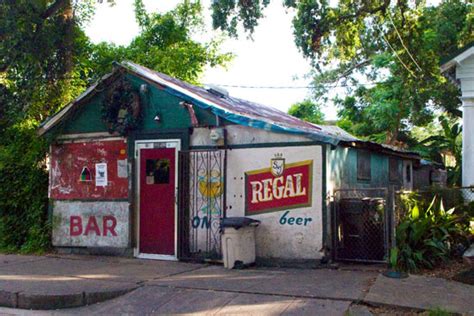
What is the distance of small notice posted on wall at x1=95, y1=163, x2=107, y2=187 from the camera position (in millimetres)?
10880

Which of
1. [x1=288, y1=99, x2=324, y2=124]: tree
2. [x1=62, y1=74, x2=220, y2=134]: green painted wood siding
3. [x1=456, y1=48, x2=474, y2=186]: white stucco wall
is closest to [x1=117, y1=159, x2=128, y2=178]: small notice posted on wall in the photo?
[x1=62, y1=74, x2=220, y2=134]: green painted wood siding

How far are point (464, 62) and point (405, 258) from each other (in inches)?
233

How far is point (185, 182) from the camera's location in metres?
9.98

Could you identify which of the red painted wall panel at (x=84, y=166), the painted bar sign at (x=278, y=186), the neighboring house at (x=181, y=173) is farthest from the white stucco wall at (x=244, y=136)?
the red painted wall panel at (x=84, y=166)

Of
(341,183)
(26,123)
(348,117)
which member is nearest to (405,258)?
(341,183)

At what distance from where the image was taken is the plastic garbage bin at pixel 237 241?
8798 mm

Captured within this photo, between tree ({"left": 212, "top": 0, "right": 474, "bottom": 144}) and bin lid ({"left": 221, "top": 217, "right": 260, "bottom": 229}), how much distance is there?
6718 mm

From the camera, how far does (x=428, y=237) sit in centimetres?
887

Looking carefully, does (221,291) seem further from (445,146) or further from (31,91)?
(445,146)

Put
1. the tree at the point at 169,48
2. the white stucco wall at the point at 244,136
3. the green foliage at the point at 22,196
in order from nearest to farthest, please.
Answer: the white stucco wall at the point at 244,136 → the green foliage at the point at 22,196 → the tree at the point at 169,48

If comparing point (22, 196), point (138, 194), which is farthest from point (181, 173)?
point (22, 196)

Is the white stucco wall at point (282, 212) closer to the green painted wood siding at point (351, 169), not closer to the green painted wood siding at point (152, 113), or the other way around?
the green painted wood siding at point (351, 169)

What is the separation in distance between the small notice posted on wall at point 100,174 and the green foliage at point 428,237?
615 centimetres

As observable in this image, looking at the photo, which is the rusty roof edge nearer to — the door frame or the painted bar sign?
the painted bar sign
